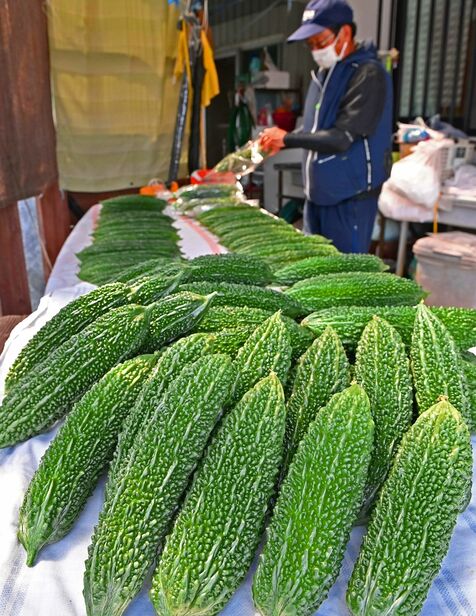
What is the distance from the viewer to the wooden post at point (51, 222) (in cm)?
360

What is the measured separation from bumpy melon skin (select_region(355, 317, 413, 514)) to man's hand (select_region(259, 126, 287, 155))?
2.65 meters

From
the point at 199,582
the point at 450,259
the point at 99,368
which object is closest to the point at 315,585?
the point at 199,582

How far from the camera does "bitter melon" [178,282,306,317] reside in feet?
4.22

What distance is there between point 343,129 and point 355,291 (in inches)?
79.8

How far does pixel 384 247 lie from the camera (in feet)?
17.6

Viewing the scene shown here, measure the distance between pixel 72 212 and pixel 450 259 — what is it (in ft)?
11.8

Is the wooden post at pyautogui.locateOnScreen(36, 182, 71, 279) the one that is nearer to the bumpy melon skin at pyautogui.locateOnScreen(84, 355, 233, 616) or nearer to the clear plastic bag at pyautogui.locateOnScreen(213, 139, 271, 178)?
the clear plastic bag at pyautogui.locateOnScreen(213, 139, 271, 178)

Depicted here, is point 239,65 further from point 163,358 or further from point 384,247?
point 163,358

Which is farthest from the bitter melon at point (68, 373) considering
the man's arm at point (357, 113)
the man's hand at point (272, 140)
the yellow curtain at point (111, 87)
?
the yellow curtain at point (111, 87)

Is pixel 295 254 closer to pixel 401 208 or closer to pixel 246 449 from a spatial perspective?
pixel 246 449

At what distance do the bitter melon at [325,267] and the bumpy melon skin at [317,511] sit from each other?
2.76 ft

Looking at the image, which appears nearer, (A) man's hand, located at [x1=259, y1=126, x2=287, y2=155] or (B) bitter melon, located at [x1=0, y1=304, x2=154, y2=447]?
(B) bitter melon, located at [x1=0, y1=304, x2=154, y2=447]

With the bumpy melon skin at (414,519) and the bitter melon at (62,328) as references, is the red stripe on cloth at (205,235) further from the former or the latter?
the bumpy melon skin at (414,519)

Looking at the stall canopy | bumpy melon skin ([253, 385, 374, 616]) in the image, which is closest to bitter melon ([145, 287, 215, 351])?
bumpy melon skin ([253, 385, 374, 616])
